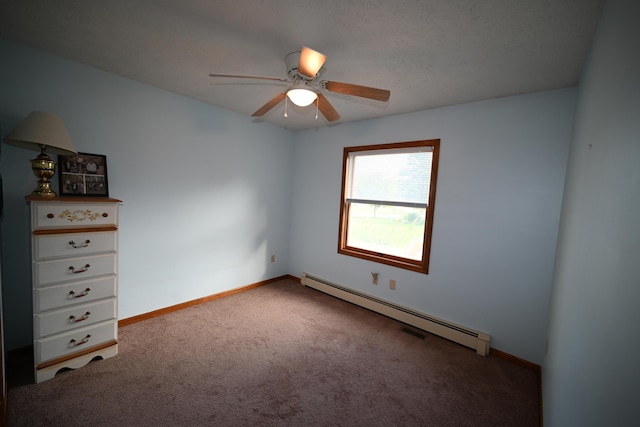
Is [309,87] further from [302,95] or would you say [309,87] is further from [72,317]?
[72,317]

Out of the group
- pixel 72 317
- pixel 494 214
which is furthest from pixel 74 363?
pixel 494 214

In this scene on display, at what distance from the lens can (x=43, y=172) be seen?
1907 mm

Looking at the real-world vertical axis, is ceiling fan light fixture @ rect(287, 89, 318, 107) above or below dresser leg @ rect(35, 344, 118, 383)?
above

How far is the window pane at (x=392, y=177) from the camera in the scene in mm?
2990

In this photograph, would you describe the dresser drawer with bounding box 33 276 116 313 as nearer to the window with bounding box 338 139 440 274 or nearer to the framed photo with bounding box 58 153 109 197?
the framed photo with bounding box 58 153 109 197

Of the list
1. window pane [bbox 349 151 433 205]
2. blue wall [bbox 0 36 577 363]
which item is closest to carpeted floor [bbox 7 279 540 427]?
blue wall [bbox 0 36 577 363]

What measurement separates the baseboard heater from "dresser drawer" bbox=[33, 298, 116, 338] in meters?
2.43

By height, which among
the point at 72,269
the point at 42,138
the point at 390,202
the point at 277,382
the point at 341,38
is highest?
the point at 341,38

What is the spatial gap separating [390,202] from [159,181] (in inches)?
105

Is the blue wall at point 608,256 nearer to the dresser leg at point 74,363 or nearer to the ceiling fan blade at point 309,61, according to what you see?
the ceiling fan blade at point 309,61

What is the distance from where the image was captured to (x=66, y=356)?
195cm

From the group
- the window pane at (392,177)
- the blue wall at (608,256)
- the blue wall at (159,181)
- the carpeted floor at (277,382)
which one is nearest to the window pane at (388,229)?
the window pane at (392,177)

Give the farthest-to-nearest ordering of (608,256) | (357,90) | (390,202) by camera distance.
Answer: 1. (390,202)
2. (357,90)
3. (608,256)

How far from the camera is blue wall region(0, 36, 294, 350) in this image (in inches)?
81.9
